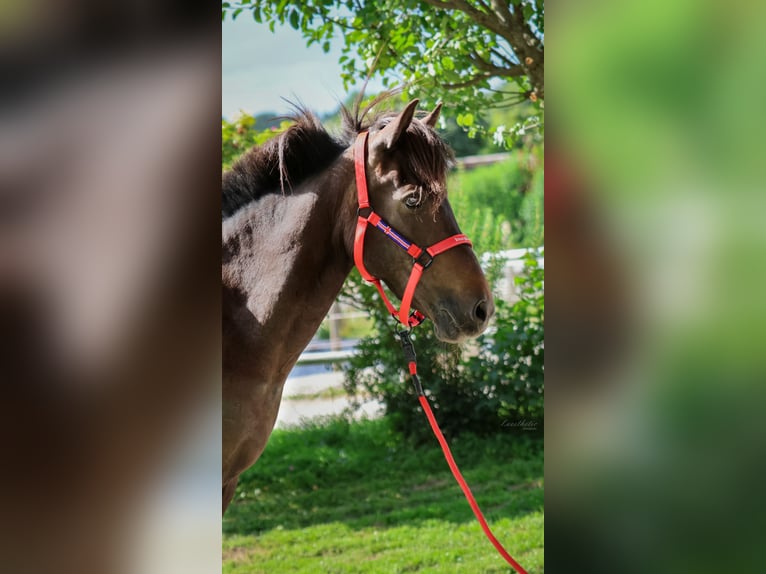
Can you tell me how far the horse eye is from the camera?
193 centimetres

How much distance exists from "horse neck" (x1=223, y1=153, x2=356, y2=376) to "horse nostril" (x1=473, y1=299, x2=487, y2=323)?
403 millimetres

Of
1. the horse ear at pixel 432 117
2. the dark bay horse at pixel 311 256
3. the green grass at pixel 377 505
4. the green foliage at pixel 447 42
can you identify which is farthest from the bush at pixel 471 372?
the dark bay horse at pixel 311 256

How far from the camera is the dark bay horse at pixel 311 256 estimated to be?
1948mm

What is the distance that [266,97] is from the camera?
571 centimetres

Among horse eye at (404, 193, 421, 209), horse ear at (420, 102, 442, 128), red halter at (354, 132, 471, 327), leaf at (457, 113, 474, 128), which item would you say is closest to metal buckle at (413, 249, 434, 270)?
red halter at (354, 132, 471, 327)

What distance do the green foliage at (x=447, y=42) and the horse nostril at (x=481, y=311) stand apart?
1341 mm
